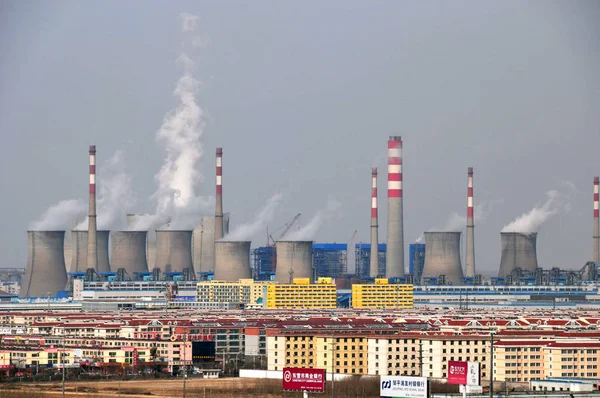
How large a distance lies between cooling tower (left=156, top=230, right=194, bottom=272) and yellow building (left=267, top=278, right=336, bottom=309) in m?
5.93

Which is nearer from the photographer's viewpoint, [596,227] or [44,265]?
[44,265]

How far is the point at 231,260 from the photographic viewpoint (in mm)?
100125

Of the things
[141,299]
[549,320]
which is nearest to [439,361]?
[549,320]

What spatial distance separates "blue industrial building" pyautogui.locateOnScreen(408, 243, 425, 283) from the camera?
116375 millimetres

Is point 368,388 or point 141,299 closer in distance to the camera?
point 368,388

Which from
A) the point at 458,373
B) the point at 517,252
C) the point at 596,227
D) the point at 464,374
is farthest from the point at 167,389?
the point at 596,227

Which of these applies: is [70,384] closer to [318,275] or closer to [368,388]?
[368,388]

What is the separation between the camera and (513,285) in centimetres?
10469

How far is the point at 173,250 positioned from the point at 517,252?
20.9 meters

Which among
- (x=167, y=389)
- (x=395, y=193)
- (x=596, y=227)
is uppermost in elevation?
(x=395, y=193)

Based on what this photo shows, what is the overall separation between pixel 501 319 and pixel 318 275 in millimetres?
46653

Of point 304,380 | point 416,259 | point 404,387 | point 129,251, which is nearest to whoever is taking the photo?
point 404,387

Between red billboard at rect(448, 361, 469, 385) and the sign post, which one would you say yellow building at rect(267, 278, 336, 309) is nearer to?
red billboard at rect(448, 361, 469, 385)

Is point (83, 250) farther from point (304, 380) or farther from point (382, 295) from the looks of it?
point (304, 380)
